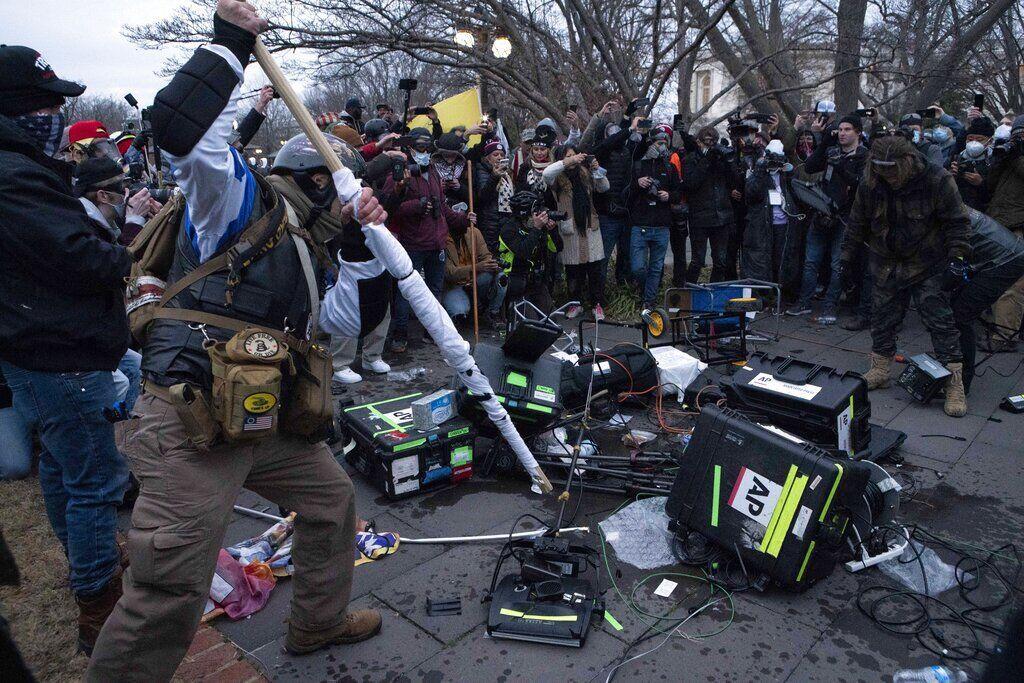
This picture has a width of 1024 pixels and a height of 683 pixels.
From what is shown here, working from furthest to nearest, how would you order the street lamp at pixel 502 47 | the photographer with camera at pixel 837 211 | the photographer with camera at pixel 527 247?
the street lamp at pixel 502 47 < the photographer with camera at pixel 837 211 < the photographer with camera at pixel 527 247

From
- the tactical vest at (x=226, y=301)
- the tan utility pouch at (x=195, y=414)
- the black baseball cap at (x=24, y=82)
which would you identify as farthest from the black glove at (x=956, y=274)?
the black baseball cap at (x=24, y=82)

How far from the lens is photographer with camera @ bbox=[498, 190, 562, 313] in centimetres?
742

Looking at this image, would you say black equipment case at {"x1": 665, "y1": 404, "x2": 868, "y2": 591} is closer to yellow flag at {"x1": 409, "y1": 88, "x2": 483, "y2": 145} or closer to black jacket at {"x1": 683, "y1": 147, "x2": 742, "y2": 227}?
black jacket at {"x1": 683, "y1": 147, "x2": 742, "y2": 227}

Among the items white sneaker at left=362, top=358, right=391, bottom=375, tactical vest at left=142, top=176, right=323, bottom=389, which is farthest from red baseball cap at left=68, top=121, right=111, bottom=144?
tactical vest at left=142, top=176, right=323, bottom=389

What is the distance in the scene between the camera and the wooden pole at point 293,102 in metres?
2.42

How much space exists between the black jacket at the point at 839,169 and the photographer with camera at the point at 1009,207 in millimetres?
1348

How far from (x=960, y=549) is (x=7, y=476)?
4.94 m

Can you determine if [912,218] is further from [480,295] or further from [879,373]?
[480,295]

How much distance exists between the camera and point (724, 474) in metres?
3.43

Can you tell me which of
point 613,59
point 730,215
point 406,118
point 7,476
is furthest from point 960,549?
point 613,59

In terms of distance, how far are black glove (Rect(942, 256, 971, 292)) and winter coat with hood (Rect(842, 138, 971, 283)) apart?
6cm

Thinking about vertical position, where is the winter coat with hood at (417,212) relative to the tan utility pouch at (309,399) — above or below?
above

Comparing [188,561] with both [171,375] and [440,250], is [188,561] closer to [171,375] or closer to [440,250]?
[171,375]

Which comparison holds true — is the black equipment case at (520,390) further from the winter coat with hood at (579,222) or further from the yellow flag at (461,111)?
the yellow flag at (461,111)
